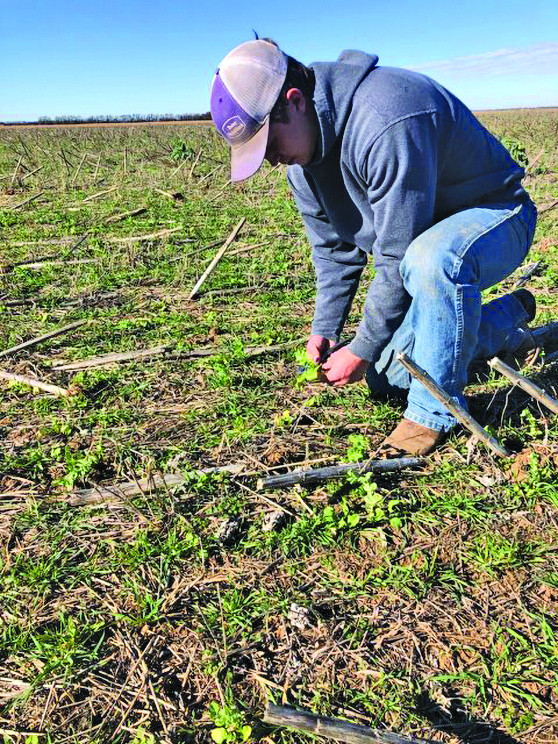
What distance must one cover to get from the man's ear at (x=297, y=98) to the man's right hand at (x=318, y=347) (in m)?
Result: 1.20

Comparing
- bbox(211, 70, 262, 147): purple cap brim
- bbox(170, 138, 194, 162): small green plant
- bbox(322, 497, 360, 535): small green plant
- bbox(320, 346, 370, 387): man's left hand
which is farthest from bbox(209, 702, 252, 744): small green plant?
bbox(170, 138, 194, 162): small green plant

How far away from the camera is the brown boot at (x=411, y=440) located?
2.68 meters

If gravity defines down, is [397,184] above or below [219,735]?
above

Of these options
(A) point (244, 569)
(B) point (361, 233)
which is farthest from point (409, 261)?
(A) point (244, 569)

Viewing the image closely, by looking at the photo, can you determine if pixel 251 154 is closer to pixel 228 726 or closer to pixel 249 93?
pixel 249 93

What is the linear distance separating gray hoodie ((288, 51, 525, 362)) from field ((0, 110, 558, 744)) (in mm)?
729

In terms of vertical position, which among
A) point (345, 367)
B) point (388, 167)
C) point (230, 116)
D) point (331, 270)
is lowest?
point (345, 367)

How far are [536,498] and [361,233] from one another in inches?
56.4

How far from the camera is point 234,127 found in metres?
2.33

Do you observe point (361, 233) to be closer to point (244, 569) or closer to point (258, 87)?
point (258, 87)

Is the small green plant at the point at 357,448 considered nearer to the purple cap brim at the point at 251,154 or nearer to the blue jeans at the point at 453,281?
the blue jeans at the point at 453,281

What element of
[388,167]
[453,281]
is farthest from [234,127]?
[453,281]

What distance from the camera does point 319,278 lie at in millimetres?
3309

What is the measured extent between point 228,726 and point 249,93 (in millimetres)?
2154
